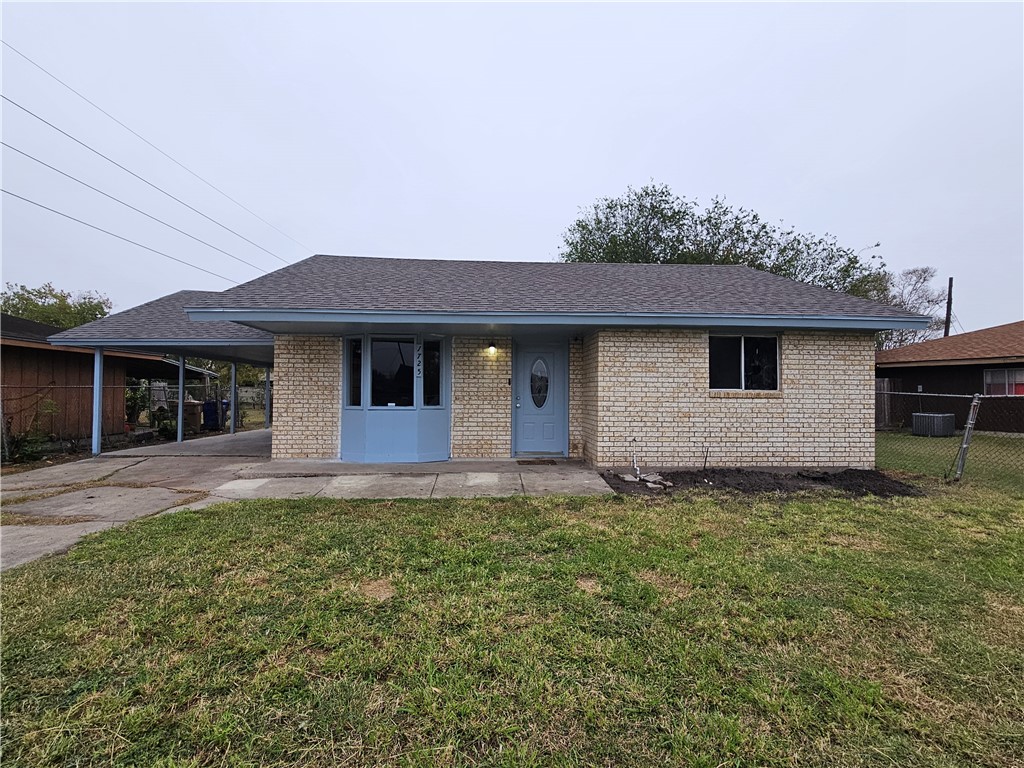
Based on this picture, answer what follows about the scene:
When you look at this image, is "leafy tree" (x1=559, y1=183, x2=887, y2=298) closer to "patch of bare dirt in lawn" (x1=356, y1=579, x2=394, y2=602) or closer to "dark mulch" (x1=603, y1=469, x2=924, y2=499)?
"dark mulch" (x1=603, y1=469, x2=924, y2=499)

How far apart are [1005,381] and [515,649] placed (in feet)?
69.2

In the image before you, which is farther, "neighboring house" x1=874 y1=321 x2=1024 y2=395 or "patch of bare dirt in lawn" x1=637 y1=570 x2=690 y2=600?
"neighboring house" x1=874 y1=321 x2=1024 y2=395

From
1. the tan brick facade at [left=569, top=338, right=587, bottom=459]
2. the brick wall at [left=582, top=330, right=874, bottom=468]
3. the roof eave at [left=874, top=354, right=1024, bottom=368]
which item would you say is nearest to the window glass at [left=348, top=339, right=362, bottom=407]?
the tan brick facade at [left=569, top=338, right=587, bottom=459]

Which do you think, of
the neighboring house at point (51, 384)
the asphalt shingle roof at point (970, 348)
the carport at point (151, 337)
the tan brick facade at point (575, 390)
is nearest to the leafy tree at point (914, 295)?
the asphalt shingle roof at point (970, 348)

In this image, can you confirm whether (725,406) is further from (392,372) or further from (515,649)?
(515,649)

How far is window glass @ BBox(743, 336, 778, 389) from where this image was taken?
27.4 ft

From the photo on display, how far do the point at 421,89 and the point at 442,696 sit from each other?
2650 cm

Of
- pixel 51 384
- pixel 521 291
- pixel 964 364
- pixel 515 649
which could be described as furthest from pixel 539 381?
pixel 964 364

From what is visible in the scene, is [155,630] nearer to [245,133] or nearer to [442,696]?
[442,696]

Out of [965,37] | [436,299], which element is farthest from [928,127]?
[436,299]

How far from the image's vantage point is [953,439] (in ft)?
44.9

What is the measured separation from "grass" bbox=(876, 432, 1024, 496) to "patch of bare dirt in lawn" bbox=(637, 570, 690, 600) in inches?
263

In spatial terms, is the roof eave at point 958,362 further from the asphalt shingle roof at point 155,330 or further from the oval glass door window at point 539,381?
the asphalt shingle roof at point 155,330

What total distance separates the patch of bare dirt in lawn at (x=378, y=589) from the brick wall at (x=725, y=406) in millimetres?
5229
